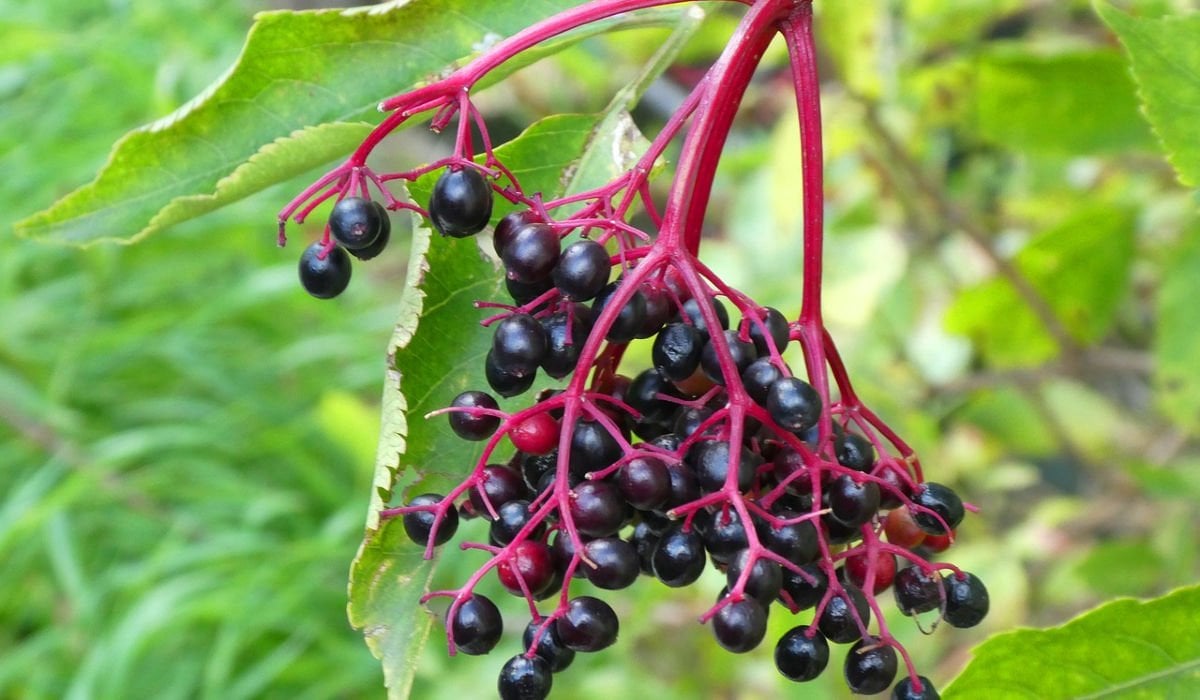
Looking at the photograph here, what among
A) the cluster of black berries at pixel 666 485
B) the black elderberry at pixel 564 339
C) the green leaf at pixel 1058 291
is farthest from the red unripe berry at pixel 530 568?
the green leaf at pixel 1058 291

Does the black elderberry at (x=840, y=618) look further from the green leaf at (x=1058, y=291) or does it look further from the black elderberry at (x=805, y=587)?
the green leaf at (x=1058, y=291)

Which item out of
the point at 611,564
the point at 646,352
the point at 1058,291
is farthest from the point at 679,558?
the point at 1058,291

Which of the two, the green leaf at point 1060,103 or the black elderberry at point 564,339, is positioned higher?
the black elderberry at point 564,339

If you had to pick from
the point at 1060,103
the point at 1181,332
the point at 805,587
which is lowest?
the point at 1181,332

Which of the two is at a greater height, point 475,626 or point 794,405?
point 794,405

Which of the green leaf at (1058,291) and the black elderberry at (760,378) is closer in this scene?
the black elderberry at (760,378)

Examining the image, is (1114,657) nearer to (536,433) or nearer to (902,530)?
(902,530)

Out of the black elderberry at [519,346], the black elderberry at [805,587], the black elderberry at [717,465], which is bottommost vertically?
the black elderberry at [805,587]

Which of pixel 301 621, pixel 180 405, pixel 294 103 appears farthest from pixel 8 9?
pixel 294 103
